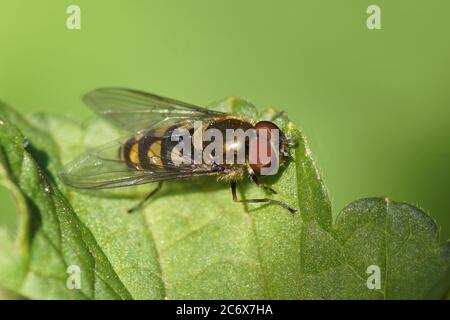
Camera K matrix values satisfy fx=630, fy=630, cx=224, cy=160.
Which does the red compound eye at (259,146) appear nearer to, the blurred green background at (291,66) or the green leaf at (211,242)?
the green leaf at (211,242)

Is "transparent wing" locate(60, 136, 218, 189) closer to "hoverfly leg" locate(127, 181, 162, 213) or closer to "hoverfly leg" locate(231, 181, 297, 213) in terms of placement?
"hoverfly leg" locate(127, 181, 162, 213)

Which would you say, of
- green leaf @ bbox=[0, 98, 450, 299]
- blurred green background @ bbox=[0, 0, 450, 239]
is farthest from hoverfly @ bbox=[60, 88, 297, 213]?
blurred green background @ bbox=[0, 0, 450, 239]

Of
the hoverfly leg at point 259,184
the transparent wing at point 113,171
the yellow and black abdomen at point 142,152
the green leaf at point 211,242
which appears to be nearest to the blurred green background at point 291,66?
the hoverfly leg at point 259,184

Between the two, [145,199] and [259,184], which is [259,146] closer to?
[259,184]

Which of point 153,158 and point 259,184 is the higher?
point 153,158

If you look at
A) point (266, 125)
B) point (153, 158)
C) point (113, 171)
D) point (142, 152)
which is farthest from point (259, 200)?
point (113, 171)
